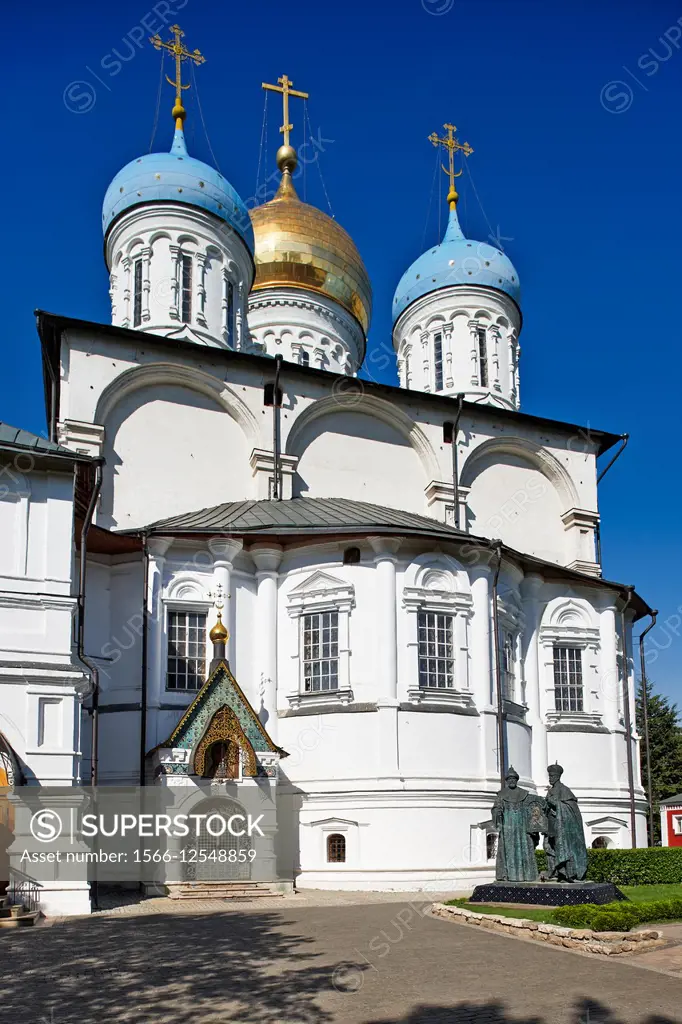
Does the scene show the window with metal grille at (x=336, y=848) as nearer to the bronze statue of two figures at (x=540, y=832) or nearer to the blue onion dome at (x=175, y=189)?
the bronze statue of two figures at (x=540, y=832)

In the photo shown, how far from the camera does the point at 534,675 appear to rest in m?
22.3

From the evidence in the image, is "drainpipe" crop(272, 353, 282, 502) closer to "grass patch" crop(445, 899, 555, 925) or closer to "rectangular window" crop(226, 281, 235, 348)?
"rectangular window" crop(226, 281, 235, 348)

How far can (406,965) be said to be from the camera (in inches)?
379

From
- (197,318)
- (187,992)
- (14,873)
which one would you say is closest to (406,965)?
(187,992)

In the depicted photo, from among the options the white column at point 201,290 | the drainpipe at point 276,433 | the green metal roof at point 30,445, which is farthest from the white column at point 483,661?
the white column at point 201,290

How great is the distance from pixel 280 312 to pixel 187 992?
83.2 ft

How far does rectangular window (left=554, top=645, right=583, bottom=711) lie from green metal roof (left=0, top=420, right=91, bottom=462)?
11829mm

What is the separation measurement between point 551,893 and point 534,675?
9.72m

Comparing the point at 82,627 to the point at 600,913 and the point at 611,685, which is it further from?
the point at 611,685

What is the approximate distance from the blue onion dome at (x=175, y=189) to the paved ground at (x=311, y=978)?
60.0 ft

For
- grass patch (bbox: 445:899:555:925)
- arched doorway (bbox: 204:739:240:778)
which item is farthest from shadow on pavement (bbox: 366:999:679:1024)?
arched doorway (bbox: 204:739:240:778)

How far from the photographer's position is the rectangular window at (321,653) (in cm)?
1922

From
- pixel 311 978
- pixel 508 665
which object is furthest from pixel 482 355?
pixel 311 978

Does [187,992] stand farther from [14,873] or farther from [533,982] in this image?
[14,873]
